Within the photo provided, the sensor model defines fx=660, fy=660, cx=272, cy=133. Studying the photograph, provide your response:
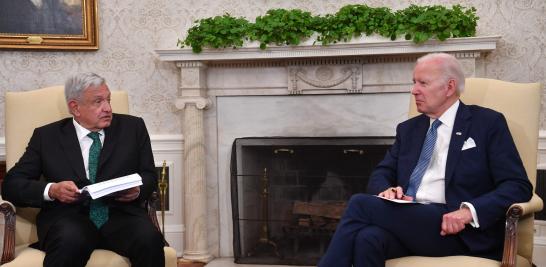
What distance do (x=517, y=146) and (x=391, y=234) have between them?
836mm

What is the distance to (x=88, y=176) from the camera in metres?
3.18

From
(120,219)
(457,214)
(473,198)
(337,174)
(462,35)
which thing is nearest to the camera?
(457,214)

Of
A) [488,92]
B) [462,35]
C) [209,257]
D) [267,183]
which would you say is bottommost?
[209,257]

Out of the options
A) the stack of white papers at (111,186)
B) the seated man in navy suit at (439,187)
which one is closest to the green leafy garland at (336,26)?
the seated man in navy suit at (439,187)

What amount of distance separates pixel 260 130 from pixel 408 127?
73.5 inches

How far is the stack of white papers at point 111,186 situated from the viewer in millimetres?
2885

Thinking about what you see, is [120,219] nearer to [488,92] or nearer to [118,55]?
[488,92]

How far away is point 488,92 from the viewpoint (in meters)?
3.24

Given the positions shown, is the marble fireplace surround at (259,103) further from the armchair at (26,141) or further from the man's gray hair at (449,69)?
the man's gray hair at (449,69)

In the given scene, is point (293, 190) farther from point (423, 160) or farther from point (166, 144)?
point (423, 160)

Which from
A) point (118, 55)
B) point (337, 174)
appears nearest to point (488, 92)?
A: point (337, 174)

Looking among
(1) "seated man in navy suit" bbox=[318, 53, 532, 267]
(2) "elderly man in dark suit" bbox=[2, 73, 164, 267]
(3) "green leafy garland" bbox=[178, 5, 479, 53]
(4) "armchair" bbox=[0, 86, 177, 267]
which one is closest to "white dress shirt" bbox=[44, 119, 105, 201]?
(2) "elderly man in dark suit" bbox=[2, 73, 164, 267]

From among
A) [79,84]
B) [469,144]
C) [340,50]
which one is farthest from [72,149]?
[340,50]

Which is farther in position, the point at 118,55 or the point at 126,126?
the point at 118,55
